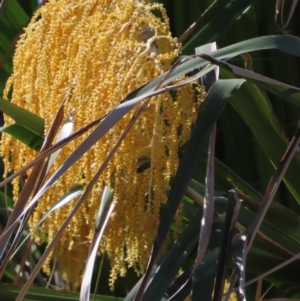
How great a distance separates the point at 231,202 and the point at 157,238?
4.6 inches

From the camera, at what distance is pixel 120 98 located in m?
0.92

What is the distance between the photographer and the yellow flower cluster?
925 mm

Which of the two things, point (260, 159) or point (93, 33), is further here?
point (260, 159)

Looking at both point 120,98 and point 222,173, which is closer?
point 120,98

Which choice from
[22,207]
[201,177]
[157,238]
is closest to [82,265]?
[201,177]

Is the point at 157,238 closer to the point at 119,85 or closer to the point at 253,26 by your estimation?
the point at 119,85

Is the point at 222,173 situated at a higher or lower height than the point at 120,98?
lower

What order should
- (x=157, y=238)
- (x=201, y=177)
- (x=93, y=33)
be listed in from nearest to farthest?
(x=157, y=238) < (x=93, y=33) < (x=201, y=177)

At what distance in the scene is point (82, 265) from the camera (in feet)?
4.78

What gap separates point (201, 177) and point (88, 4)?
399 millimetres

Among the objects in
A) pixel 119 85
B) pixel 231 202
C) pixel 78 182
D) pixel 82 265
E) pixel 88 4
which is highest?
pixel 88 4

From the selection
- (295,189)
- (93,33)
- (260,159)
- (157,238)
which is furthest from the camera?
(260,159)

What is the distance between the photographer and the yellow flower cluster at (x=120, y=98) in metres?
0.93

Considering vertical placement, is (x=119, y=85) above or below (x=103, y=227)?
above
